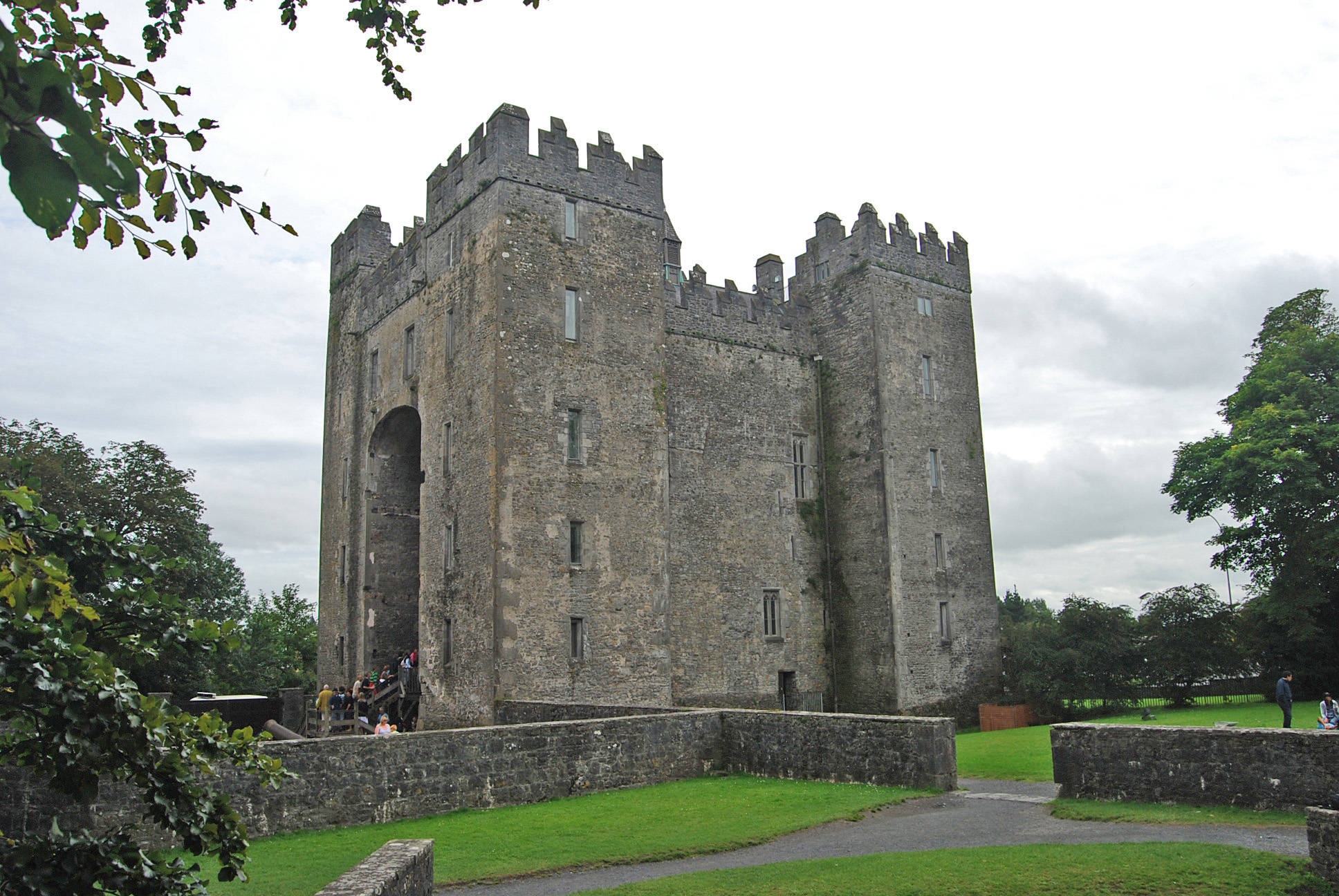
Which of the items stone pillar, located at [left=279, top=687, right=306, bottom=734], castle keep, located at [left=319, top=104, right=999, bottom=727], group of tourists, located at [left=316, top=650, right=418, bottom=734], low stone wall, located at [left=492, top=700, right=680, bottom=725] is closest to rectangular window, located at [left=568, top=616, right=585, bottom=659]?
castle keep, located at [left=319, top=104, right=999, bottom=727]

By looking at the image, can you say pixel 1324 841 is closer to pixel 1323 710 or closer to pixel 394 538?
pixel 1323 710

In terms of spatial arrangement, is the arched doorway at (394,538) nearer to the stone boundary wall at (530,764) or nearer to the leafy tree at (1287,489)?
the stone boundary wall at (530,764)

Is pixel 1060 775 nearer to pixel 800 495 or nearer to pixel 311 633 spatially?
pixel 800 495

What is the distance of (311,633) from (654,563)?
4221cm

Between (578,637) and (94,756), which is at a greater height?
(578,637)

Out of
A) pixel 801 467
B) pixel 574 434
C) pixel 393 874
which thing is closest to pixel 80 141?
pixel 393 874

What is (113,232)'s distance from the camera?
2713 millimetres

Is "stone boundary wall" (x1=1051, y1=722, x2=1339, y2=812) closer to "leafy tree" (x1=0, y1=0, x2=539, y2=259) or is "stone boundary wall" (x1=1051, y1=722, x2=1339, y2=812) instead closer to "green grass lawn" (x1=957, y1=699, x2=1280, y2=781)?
"green grass lawn" (x1=957, y1=699, x2=1280, y2=781)

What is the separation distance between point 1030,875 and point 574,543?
1611 cm

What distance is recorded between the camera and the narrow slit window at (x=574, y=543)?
2416cm

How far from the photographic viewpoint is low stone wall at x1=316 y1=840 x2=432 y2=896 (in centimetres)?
615

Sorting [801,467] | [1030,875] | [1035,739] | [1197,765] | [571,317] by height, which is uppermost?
[571,317]

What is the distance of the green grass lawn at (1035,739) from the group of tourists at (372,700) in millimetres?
14251

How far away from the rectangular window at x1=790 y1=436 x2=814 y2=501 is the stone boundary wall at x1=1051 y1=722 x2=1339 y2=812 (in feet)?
53.8
